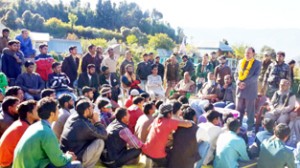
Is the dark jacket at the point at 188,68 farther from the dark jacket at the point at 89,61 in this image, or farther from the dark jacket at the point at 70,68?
the dark jacket at the point at 70,68

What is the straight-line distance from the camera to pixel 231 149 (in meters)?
5.79

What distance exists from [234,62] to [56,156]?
21058mm

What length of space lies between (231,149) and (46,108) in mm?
2651

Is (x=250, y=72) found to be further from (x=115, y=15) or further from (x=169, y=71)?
(x=115, y=15)

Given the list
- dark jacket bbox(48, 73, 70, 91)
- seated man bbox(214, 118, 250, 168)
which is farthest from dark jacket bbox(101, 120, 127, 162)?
dark jacket bbox(48, 73, 70, 91)

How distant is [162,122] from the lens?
18.8 feet

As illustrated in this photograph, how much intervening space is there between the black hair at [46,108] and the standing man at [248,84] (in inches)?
206

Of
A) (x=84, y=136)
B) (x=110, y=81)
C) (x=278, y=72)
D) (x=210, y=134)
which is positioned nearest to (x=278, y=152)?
(x=210, y=134)

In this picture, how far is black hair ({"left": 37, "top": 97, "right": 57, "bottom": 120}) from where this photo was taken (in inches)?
182

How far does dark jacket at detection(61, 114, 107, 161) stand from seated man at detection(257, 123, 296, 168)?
7.36ft

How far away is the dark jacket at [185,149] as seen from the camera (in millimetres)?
5762

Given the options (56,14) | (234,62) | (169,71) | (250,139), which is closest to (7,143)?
(250,139)

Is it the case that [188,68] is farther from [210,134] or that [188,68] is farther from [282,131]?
[282,131]

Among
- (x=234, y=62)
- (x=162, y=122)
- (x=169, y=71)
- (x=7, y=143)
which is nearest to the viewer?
(x=7, y=143)
